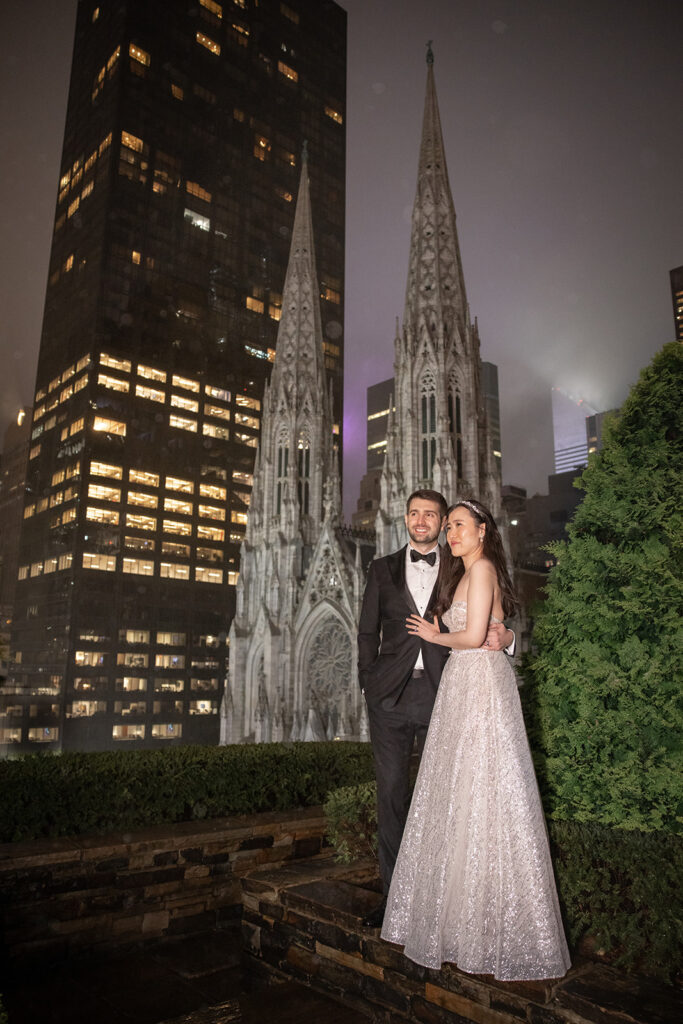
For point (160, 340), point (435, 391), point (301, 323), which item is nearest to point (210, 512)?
point (160, 340)

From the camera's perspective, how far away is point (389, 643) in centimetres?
530

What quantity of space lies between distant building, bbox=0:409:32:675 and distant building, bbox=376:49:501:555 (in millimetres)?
57187

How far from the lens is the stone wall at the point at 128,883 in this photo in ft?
20.4

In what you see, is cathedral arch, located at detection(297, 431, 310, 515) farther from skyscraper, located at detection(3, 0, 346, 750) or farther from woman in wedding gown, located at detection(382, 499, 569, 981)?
woman in wedding gown, located at detection(382, 499, 569, 981)

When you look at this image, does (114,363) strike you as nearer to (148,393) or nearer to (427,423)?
(148,393)

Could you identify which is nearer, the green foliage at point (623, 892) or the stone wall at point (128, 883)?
the green foliage at point (623, 892)

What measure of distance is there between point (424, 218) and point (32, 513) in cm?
5926

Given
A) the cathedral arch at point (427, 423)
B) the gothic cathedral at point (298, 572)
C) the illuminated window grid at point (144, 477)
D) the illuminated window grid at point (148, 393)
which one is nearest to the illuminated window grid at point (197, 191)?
the illuminated window grid at point (148, 393)

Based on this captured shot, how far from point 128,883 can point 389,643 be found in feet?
12.5

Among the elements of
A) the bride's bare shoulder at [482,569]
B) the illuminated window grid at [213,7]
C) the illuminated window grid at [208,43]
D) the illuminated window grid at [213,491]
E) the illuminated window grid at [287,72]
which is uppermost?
the illuminated window grid at [213,7]

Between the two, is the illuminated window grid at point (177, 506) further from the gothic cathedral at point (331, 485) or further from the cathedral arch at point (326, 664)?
the cathedral arch at point (326, 664)

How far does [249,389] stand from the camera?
92.5 m

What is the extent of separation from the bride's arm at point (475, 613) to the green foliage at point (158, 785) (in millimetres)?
4727

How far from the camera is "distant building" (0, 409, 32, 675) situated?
83188mm
